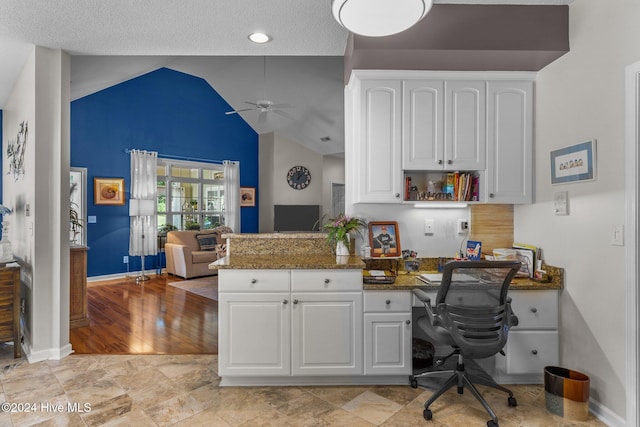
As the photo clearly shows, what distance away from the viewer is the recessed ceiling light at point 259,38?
2753 millimetres

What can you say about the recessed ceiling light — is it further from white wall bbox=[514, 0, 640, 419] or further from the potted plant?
white wall bbox=[514, 0, 640, 419]

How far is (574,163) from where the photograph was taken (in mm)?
2344

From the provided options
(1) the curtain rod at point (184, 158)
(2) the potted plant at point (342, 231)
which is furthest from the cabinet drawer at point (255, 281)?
(1) the curtain rod at point (184, 158)

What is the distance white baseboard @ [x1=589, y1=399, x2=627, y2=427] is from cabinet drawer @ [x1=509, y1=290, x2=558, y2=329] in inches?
19.2

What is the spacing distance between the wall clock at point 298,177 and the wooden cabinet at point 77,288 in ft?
18.1

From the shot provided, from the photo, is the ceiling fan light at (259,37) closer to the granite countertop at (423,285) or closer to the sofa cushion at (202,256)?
the granite countertop at (423,285)

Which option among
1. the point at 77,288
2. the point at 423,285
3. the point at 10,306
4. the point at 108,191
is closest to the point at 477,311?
the point at 423,285

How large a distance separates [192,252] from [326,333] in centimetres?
457

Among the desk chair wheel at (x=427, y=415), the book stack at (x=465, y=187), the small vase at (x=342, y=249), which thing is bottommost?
the desk chair wheel at (x=427, y=415)

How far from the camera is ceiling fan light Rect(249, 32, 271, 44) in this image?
2.75m

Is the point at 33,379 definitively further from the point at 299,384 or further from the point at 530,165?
the point at 530,165

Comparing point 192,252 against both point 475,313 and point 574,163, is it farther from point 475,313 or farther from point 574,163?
point 574,163

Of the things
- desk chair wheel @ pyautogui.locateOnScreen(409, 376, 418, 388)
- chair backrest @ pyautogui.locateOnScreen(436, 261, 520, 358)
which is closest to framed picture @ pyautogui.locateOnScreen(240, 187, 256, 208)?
desk chair wheel @ pyautogui.locateOnScreen(409, 376, 418, 388)

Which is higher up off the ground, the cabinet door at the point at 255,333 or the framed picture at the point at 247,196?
the framed picture at the point at 247,196
